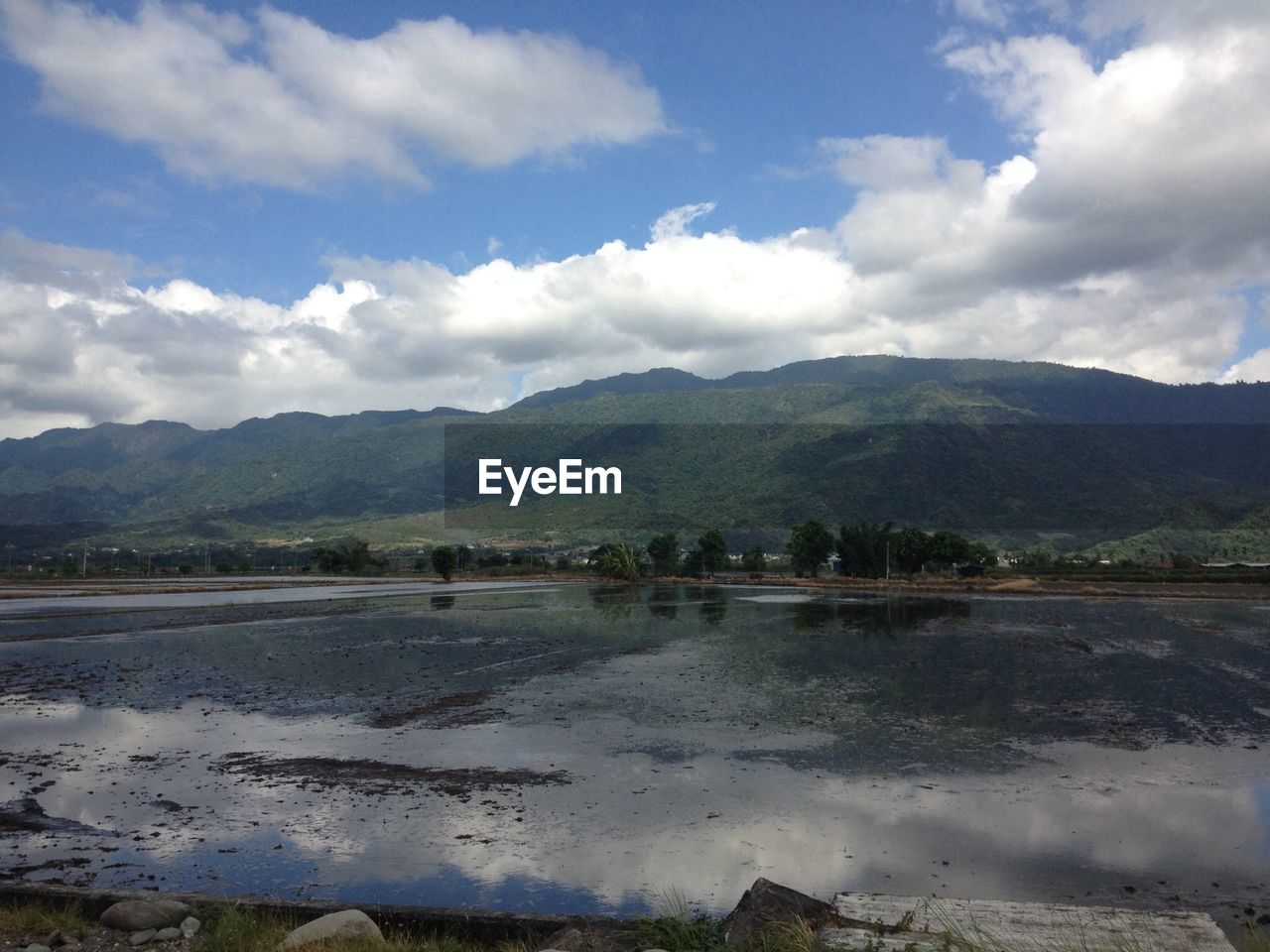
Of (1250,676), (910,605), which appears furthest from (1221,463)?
(1250,676)

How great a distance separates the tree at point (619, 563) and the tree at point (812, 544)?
17304mm

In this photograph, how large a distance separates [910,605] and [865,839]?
141 ft

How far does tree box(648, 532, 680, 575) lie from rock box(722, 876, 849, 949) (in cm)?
9600

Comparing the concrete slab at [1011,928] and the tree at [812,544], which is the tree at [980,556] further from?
the concrete slab at [1011,928]

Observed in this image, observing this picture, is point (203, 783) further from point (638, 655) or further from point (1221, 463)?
point (1221, 463)

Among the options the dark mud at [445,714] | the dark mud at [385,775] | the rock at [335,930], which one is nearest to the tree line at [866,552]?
the dark mud at [445,714]

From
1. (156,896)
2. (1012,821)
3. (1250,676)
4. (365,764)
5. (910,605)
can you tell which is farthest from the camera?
(910,605)

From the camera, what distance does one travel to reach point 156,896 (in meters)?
7.36

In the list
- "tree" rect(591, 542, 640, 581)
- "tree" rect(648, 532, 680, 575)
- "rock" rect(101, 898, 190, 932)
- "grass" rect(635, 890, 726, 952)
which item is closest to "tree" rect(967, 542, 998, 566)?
"tree" rect(648, 532, 680, 575)

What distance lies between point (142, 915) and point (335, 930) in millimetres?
1778

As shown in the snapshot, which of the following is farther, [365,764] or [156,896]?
[365,764]

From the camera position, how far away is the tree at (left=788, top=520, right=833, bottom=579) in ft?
292

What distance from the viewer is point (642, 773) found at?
12.6 metres

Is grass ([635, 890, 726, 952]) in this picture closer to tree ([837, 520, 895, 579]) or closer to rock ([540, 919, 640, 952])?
rock ([540, 919, 640, 952])
